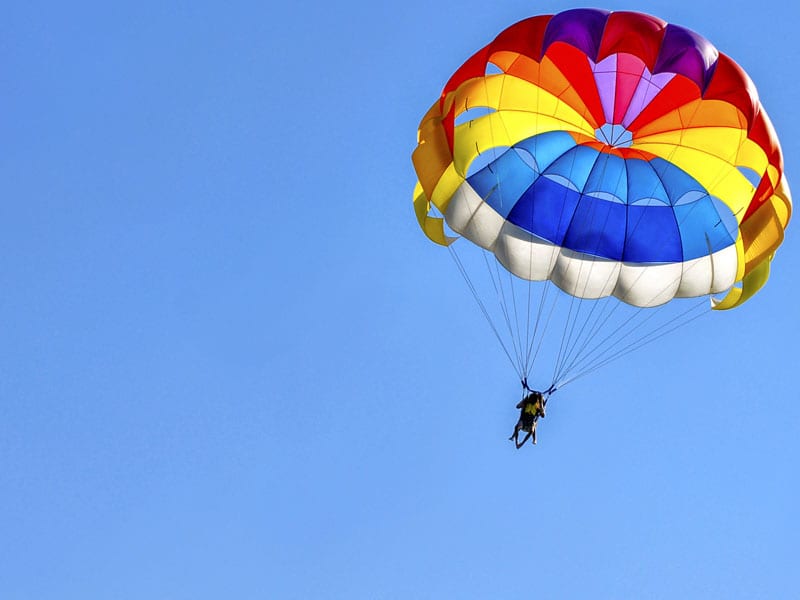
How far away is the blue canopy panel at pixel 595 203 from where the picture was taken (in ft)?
98.5

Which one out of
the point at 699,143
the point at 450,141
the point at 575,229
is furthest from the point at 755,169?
the point at 450,141

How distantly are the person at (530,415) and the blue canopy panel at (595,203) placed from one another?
2.65 meters

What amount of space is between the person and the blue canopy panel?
8.70 ft

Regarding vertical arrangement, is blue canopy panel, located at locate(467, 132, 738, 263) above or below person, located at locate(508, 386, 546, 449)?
above

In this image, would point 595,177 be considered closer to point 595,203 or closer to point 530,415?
point 595,203

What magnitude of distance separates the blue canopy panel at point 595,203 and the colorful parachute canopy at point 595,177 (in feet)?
0.05

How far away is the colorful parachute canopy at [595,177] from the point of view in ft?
97.1

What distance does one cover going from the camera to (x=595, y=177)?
98.9ft

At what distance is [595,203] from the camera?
30.2 m

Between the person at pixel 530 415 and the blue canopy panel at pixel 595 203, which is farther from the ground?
the blue canopy panel at pixel 595 203

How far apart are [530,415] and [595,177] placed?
13.3 ft

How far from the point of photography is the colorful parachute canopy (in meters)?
29.6

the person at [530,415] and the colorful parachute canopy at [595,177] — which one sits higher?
the colorful parachute canopy at [595,177]

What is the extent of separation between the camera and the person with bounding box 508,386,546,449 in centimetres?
2938
